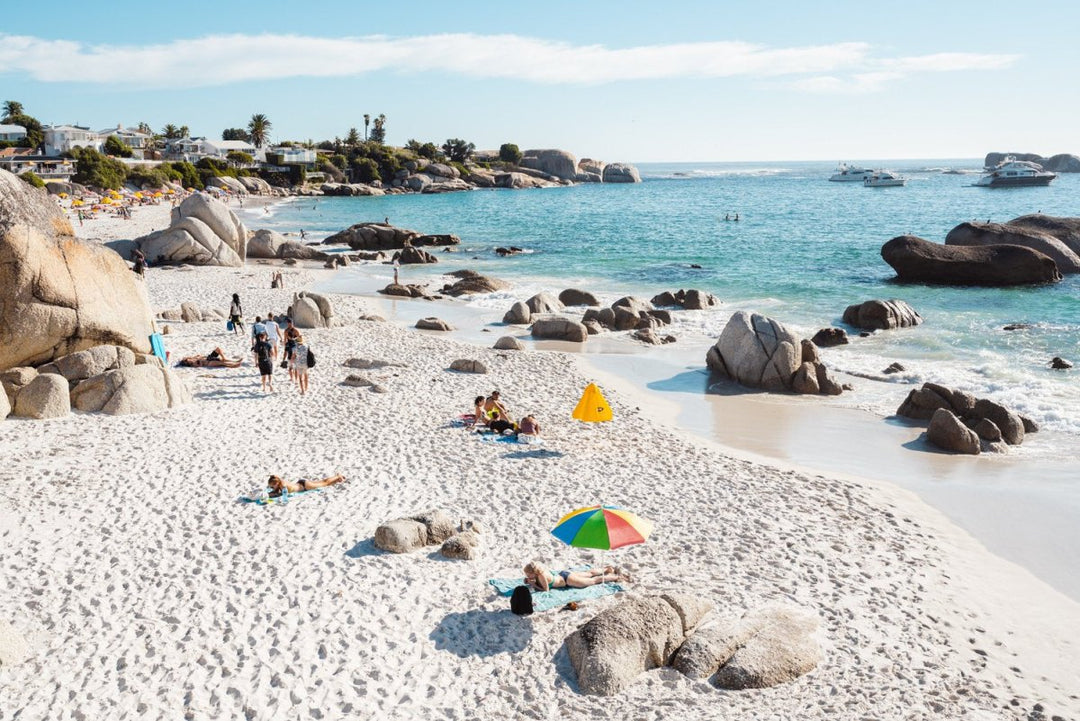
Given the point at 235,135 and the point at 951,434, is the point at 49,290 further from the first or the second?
the point at 235,135

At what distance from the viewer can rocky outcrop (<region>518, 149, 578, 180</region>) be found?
182250mm

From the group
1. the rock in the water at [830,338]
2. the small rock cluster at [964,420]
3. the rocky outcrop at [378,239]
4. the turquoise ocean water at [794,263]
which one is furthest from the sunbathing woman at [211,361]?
the rocky outcrop at [378,239]

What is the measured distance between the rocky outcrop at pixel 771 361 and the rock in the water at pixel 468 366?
732 cm

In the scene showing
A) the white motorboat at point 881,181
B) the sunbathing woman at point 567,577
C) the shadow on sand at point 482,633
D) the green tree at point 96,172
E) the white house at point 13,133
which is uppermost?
the white house at point 13,133

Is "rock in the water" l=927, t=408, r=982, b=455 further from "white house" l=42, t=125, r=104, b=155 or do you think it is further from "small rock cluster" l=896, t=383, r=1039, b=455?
"white house" l=42, t=125, r=104, b=155

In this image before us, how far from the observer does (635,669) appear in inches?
376

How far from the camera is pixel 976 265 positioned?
41.4 m

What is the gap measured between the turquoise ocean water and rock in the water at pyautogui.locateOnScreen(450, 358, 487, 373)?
34.5ft

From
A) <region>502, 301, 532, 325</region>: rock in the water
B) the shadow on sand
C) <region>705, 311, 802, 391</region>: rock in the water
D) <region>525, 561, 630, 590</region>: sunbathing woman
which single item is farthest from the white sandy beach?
<region>502, 301, 532, 325</region>: rock in the water

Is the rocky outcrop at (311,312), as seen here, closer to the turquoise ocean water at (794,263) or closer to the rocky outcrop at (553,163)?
the turquoise ocean water at (794,263)

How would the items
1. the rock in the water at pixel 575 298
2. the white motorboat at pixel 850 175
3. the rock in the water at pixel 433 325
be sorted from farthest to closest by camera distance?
the white motorboat at pixel 850 175 < the rock in the water at pixel 575 298 < the rock in the water at pixel 433 325

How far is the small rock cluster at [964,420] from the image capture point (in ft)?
59.6

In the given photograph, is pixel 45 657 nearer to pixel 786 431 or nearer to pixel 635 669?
pixel 635 669

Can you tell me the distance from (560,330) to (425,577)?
62.2 ft
